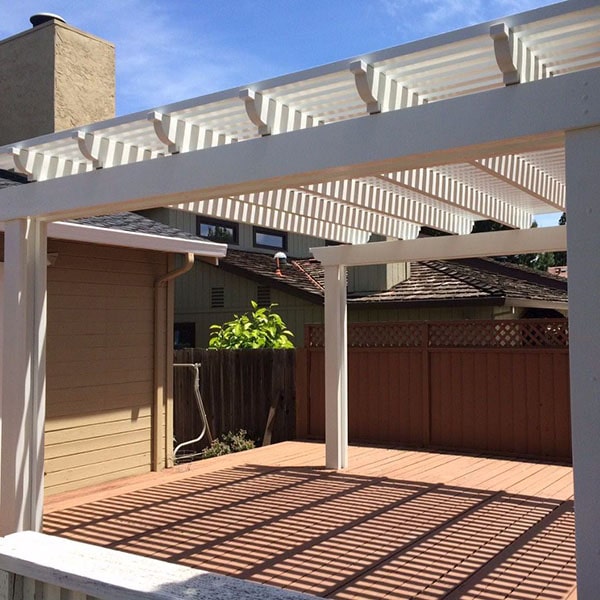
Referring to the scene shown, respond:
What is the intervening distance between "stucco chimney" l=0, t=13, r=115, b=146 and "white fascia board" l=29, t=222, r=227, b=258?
287 centimetres

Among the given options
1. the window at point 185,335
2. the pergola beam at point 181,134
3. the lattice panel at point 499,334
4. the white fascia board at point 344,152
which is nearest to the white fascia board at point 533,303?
the lattice panel at point 499,334

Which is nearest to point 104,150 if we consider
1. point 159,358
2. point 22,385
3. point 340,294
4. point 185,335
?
point 22,385

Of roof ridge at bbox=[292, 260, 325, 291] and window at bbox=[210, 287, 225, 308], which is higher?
roof ridge at bbox=[292, 260, 325, 291]

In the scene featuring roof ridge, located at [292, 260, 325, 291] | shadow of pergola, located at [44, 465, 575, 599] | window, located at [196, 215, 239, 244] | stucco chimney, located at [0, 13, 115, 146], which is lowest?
shadow of pergola, located at [44, 465, 575, 599]

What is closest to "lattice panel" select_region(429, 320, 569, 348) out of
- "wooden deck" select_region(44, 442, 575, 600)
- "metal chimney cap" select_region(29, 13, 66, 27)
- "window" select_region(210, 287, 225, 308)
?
"wooden deck" select_region(44, 442, 575, 600)

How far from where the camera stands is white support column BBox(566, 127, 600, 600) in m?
2.77

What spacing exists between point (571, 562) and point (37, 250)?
13.6ft

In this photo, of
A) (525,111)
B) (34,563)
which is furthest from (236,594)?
(525,111)

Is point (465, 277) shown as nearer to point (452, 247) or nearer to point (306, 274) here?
point (306, 274)

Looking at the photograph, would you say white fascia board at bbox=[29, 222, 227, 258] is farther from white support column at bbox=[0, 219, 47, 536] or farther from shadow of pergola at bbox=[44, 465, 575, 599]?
shadow of pergola at bbox=[44, 465, 575, 599]

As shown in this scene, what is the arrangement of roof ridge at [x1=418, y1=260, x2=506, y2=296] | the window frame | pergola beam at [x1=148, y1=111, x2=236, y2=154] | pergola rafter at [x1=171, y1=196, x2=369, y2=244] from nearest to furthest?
1. pergola beam at [x1=148, y1=111, x2=236, y2=154]
2. pergola rafter at [x1=171, y1=196, x2=369, y2=244]
3. roof ridge at [x1=418, y1=260, x2=506, y2=296]
4. the window frame

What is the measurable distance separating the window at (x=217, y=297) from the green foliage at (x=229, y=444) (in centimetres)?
497

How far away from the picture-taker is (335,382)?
27.0ft

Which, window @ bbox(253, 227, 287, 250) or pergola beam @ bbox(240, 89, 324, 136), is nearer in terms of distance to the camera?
pergola beam @ bbox(240, 89, 324, 136)
